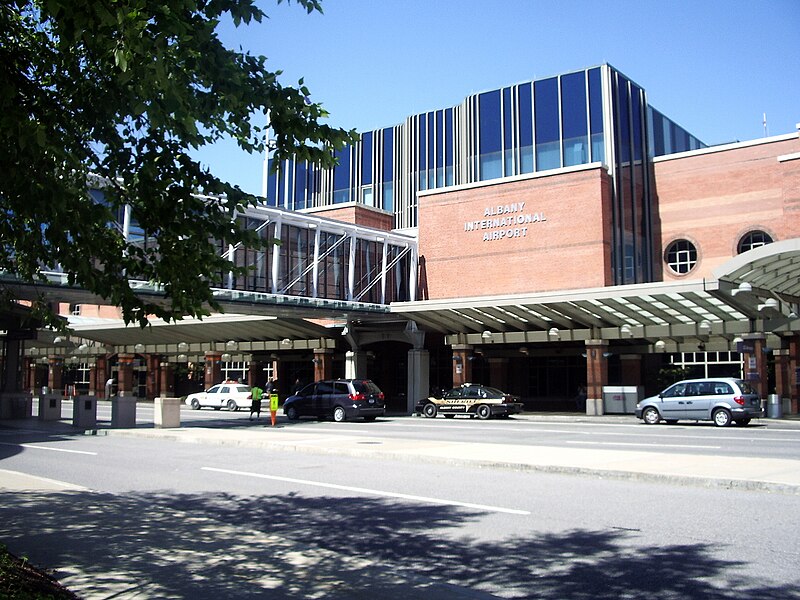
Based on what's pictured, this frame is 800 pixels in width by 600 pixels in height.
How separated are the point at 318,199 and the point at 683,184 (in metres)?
39.2

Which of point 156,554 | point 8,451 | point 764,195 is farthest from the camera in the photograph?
point 764,195

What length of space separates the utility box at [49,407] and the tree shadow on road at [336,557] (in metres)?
20.8

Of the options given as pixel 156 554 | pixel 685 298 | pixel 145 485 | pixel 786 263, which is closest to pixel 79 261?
pixel 156 554

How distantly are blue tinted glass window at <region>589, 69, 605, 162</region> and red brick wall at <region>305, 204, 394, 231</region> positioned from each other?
52.6 ft

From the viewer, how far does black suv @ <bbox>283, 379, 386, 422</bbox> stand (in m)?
31.8

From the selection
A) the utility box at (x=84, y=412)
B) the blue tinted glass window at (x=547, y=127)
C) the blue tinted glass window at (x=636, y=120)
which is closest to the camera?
the utility box at (x=84, y=412)

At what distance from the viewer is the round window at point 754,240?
45.6 metres

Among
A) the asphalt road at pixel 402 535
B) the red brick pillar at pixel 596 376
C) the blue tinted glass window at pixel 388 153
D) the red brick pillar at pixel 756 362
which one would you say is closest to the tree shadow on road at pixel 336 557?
the asphalt road at pixel 402 535

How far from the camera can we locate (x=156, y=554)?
7.48m

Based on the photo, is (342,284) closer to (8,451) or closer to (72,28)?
(8,451)

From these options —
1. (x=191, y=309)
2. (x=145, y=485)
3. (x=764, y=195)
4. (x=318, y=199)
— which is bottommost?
(x=145, y=485)

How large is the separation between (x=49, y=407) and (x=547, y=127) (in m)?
43.5

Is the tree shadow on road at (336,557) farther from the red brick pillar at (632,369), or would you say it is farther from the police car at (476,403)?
the red brick pillar at (632,369)

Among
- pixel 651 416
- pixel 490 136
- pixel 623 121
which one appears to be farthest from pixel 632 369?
pixel 490 136
